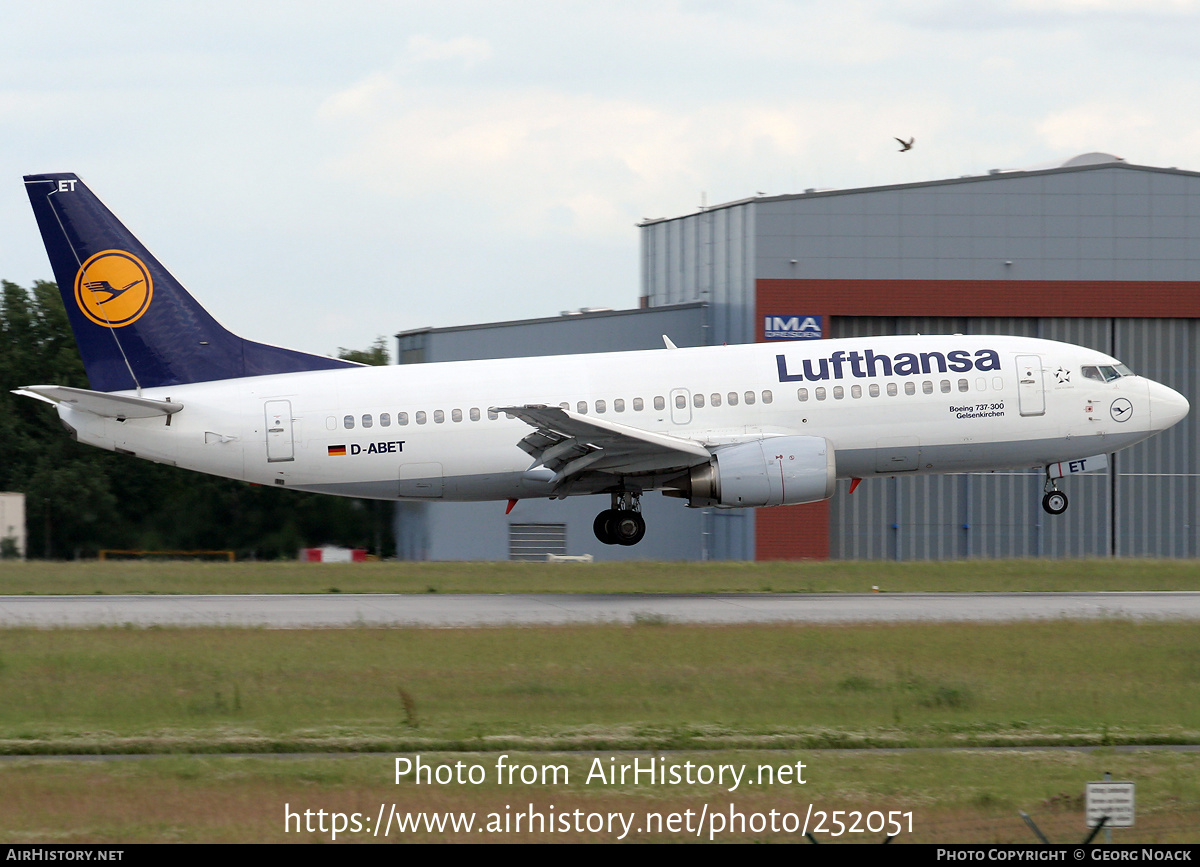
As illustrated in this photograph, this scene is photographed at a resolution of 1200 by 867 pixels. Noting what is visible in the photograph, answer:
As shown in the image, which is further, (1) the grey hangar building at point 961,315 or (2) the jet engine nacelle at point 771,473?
(1) the grey hangar building at point 961,315

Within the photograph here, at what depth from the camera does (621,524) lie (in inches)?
1109

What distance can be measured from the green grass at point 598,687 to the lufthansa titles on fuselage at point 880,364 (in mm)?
7877

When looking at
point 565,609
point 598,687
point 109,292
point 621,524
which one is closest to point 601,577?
point 621,524

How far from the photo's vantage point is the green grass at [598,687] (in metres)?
13.9

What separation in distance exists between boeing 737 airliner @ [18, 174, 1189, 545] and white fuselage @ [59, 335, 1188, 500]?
31 millimetres

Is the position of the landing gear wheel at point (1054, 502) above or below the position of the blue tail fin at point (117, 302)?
below

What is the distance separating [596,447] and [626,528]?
226 cm

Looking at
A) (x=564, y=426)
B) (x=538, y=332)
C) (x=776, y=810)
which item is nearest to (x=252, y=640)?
(x=564, y=426)

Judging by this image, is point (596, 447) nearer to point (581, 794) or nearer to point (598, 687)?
point (598, 687)

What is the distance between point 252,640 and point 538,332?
2646cm

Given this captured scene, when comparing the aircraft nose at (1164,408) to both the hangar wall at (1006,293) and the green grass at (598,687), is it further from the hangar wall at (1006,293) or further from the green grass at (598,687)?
the hangar wall at (1006,293)

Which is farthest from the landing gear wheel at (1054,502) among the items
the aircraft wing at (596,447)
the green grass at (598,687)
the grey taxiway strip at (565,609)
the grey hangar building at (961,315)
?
the grey hangar building at (961,315)

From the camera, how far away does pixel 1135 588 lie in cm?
2883
